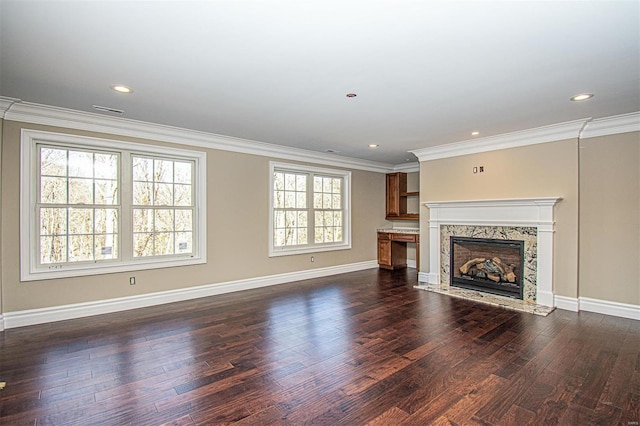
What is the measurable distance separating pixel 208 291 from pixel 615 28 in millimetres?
5505

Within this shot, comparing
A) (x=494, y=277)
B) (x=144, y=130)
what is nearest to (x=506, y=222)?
(x=494, y=277)

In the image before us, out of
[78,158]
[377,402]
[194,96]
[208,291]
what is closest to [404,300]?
[377,402]

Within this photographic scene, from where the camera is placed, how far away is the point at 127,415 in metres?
2.18

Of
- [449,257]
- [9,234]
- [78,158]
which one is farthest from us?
[449,257]

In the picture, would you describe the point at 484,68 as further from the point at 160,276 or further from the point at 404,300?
the point at 160,276

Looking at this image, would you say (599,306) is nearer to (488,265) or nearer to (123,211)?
(488,265)

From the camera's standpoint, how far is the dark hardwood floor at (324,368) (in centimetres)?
222

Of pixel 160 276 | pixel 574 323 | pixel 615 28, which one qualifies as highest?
pixel 615 28

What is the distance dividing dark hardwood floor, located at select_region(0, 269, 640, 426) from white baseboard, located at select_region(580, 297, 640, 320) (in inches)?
6.3

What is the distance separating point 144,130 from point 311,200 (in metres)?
3.32

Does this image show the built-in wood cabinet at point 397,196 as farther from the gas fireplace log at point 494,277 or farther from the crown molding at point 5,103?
the crown molding at point 5,103

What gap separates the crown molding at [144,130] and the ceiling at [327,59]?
0.75 ft

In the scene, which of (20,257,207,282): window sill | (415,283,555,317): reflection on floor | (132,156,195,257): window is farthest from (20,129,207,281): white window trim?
(415,283,555,317): reflection on floor

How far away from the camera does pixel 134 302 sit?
458cm
